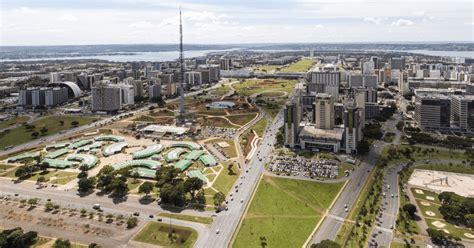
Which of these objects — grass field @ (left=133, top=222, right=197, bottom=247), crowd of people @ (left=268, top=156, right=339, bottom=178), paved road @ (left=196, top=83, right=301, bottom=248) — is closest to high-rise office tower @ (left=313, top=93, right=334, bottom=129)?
paved road @ (left=196, top=83, right=301, bottom=248)

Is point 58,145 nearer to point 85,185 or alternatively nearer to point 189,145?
point 85,185

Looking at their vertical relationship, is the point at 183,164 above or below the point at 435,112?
below

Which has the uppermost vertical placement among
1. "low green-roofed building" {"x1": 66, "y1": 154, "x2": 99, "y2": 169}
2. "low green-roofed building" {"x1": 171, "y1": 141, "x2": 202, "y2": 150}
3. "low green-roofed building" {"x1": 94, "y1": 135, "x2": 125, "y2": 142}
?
"low green-roofed building" {"x1": 94, "y1": 135, "x2": 125, "y2": 142}

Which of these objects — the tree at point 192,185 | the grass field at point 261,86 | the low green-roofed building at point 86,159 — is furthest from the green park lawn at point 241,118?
the tree at point 192,185

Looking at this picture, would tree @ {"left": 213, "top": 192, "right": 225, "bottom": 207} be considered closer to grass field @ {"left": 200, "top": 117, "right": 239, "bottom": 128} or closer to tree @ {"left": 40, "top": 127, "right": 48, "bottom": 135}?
grass field @ {"left": 200, "top": 117, "right": 239, "bottom": 128}

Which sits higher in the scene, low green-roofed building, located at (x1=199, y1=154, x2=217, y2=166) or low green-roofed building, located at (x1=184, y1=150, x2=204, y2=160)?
low green-roofed building, located at (x1=184, y1=150, x2=204, y2=160)

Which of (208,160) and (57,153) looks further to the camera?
(57,153)

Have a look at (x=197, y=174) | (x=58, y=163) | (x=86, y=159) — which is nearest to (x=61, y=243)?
(x=197, y=174)
